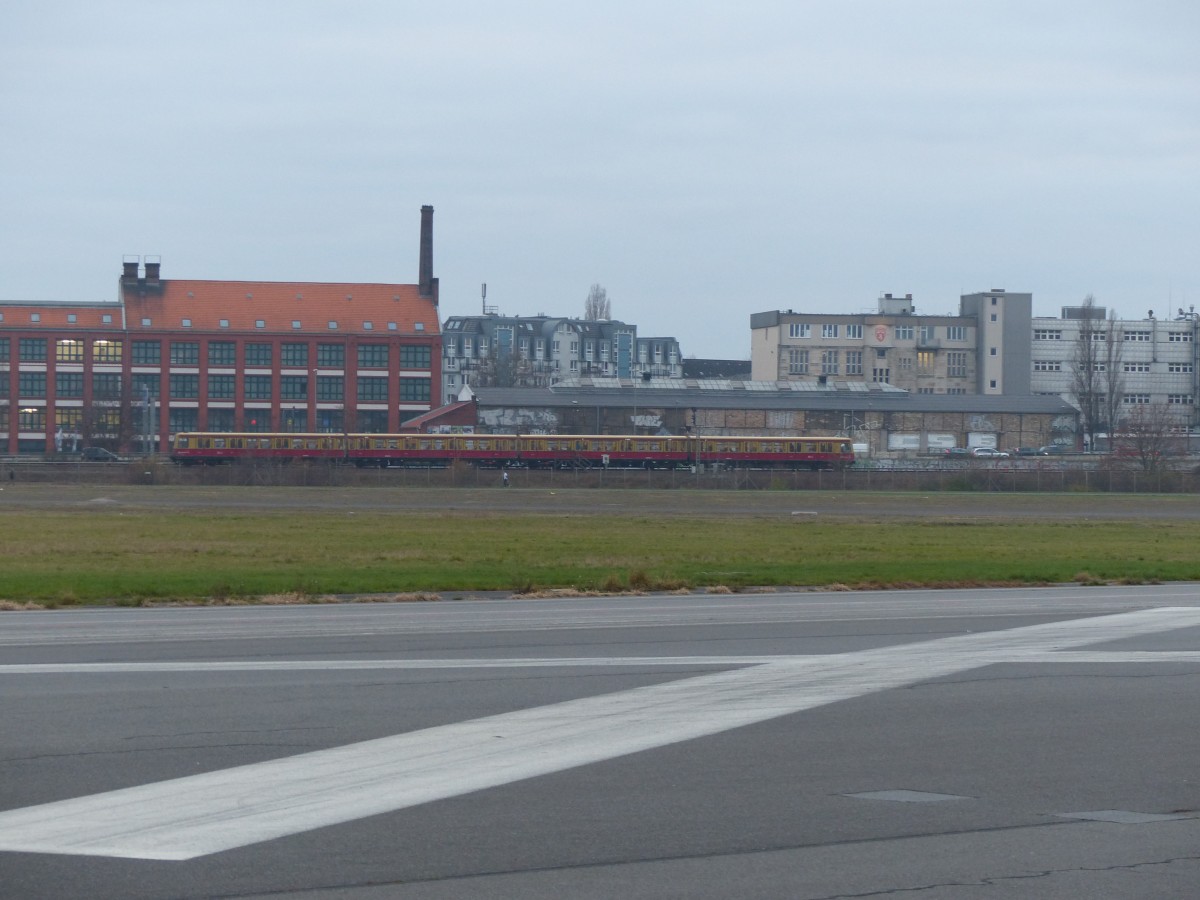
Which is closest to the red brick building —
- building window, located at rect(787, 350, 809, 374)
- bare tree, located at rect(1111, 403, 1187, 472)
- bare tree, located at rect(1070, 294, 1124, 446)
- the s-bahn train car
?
the s-bahn train car

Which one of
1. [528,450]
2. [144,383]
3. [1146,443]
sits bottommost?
[528,450]

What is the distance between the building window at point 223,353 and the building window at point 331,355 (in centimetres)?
721

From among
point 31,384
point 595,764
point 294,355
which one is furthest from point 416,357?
point 595,764

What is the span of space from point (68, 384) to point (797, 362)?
71.3m

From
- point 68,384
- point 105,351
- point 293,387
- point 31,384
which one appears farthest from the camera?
point 293,387

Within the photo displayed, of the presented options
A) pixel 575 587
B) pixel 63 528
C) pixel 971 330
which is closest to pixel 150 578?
pixel 575 587

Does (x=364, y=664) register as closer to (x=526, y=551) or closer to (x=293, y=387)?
(x=526, y=551)

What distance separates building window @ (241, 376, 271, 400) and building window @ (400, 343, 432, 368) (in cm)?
1188

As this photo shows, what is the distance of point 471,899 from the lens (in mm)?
6711

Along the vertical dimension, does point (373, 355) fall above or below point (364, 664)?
above

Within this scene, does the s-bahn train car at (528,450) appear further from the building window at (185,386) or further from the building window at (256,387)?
the building window at (185,386)

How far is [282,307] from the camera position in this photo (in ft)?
408

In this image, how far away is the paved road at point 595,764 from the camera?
7.22 meters

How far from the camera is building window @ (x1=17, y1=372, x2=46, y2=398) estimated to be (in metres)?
118
